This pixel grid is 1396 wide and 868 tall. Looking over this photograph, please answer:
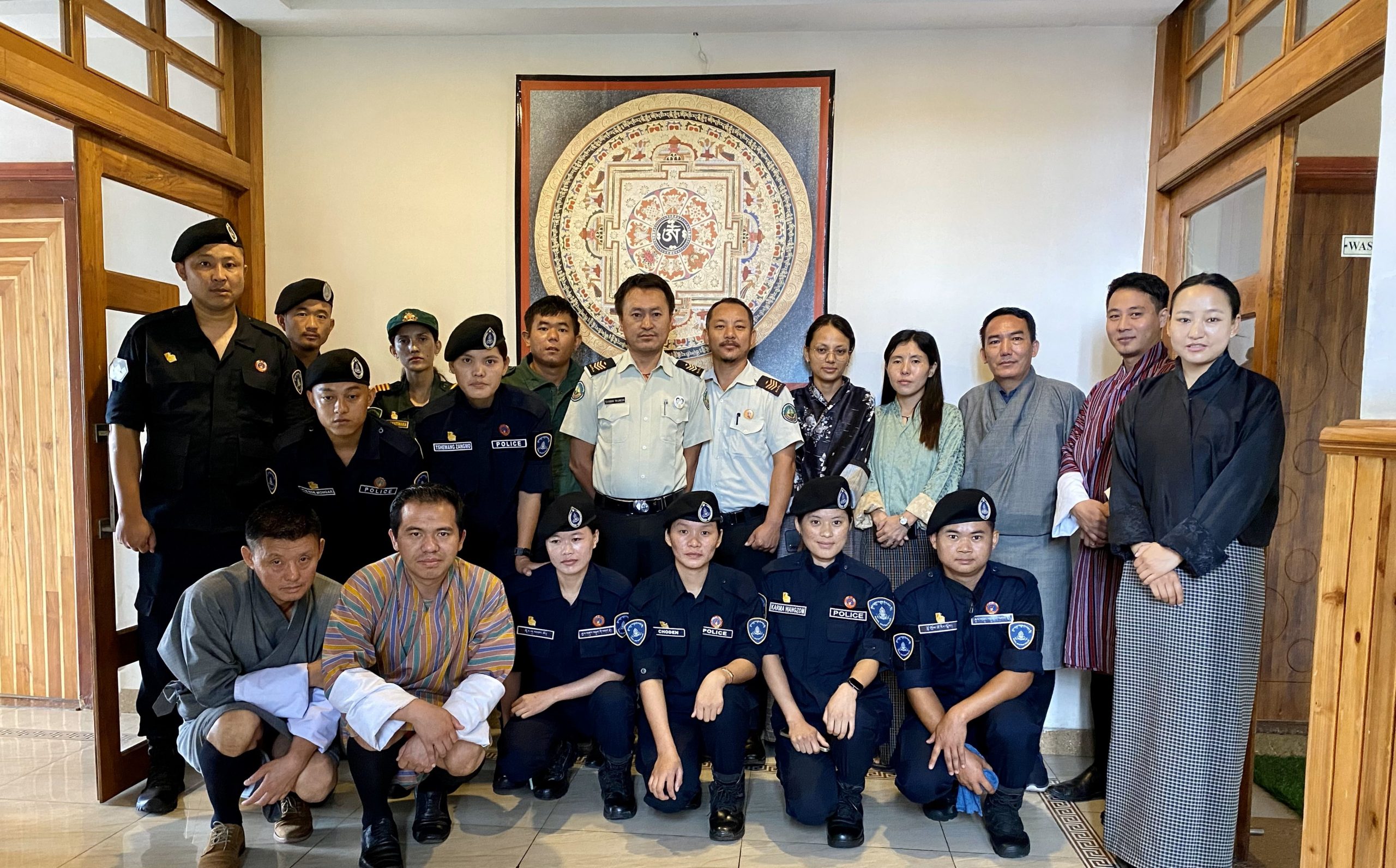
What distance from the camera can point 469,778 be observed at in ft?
9.71

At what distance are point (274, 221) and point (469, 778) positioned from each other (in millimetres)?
2707

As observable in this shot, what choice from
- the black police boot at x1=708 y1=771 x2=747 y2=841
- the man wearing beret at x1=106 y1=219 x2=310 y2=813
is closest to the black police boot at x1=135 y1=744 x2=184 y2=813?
the man wearing beret at x1=106 y1=219 x2=310 y2=813

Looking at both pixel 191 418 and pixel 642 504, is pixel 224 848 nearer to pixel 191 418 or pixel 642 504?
pixel 191 418

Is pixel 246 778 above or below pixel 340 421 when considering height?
below

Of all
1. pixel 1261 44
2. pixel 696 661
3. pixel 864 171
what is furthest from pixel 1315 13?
pixel 696 661

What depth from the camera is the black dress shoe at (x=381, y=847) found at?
Result: 2.32 metres

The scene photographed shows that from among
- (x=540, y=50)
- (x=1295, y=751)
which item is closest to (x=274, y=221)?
(x=540, y=50)

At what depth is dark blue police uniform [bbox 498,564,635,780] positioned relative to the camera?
9.11 feet

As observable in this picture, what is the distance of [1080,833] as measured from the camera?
8.65 feet

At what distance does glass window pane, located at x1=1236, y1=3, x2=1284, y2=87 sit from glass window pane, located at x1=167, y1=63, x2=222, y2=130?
4.09 metres

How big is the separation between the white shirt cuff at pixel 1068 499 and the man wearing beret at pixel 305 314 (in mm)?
3023

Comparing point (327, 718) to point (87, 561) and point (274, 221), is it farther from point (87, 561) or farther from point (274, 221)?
point (274, 221)

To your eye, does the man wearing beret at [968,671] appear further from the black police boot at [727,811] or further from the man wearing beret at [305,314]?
the man wearing beret at [305,314]

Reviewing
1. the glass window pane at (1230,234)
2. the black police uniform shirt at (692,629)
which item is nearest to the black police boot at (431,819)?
the black police uniform shirt at (692,629)
